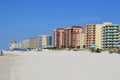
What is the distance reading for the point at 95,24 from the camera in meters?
162

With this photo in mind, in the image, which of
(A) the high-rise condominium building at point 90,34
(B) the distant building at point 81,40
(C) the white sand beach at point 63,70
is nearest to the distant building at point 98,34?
(A) the high-rise condominium building at point 90,34

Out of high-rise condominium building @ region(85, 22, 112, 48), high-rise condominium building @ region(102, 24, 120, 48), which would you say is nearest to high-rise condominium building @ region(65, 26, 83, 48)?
high-rise condominium building @ region(85, 22, 112, 48)

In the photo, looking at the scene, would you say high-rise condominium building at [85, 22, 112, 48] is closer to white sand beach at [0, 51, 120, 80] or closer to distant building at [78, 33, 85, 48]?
distant building at [78, 33, 85, 48]

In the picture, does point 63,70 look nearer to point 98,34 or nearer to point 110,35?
point 110,35

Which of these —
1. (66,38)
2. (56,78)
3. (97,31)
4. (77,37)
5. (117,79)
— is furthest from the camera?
(66,38)

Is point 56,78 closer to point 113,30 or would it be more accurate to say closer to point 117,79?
point 117,79

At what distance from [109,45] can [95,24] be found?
2264cm

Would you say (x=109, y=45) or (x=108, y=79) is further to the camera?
(x=109, y=45)

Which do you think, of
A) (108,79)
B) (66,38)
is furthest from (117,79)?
(66,38)

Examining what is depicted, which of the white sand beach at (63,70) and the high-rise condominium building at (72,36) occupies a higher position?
the high-rise condominium building at (72,36)

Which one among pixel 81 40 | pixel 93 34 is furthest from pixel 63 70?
pixel 81 40

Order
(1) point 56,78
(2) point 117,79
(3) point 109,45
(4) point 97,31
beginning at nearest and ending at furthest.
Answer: (2) point 117,79, (1) point 56,78, (3) point 109,45, (4) point 97,31

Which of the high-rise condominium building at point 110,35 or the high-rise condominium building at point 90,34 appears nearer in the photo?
the high-rise condominium building at point 110,35

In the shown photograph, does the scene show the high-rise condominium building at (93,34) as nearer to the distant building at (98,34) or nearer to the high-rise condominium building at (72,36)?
the distant building at (98,34)
